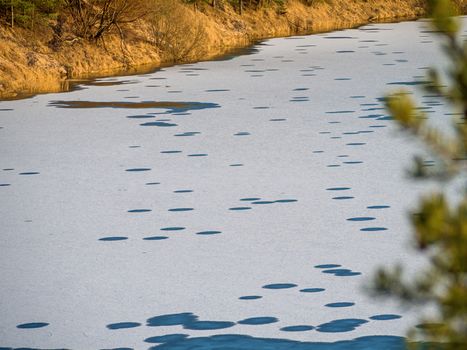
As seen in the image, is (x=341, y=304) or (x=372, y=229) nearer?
(x=341, y=304)

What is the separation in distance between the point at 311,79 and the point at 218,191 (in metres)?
8.25

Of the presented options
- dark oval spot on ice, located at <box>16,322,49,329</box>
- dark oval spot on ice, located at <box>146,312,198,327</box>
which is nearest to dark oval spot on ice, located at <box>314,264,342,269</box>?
dark oval spot on ice, located at <box>146,312,198,327</box>

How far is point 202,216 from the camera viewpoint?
7.90m

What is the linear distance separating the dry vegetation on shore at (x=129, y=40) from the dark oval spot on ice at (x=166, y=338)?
1095 centimetres

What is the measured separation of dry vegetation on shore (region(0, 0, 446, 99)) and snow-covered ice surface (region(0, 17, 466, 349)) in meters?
1.83

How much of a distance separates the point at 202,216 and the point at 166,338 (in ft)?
9.04

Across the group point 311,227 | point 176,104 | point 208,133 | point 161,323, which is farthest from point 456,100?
point 176,104

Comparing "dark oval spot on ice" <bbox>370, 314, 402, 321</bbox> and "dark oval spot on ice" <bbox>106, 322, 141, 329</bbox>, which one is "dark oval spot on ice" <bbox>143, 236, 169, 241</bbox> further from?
"dark oval spot on ice" <bbox>370, 314, 402, 321</bbox>

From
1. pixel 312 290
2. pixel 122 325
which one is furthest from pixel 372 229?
pixel 122 325

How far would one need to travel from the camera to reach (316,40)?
2409 centimetres

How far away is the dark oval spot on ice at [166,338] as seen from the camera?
514cm

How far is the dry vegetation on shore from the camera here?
17.2 metres

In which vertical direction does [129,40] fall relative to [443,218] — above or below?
below

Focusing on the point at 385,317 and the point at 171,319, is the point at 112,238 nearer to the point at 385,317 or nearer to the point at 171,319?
the point at 171,319
